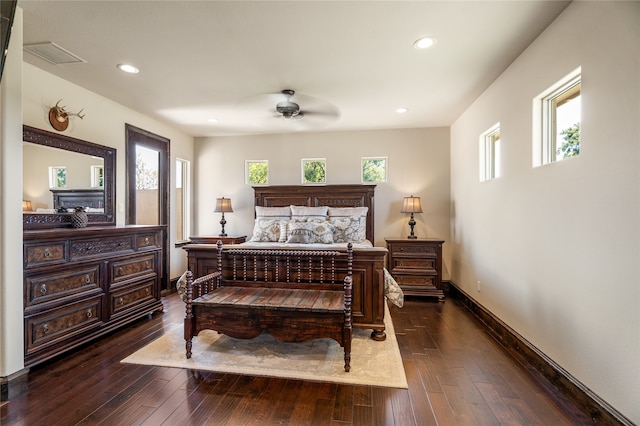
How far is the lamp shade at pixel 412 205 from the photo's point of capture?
4617mm

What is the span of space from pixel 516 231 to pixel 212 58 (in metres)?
3.22

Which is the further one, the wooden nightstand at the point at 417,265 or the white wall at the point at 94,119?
the wooden nightstand at the point at 417,265

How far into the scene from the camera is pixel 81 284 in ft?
8.81

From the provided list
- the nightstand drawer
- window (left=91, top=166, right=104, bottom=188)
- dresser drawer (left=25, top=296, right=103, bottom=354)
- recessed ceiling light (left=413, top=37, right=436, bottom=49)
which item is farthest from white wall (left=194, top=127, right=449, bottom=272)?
dresser drawer (left=25, top=296, right=103, bottom=354)

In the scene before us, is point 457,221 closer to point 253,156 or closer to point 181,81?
→ point 253,156

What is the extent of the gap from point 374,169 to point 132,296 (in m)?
3.95

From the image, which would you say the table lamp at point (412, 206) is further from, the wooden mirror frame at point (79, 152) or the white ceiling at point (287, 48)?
the wooden mirror frame at point (79, 152)

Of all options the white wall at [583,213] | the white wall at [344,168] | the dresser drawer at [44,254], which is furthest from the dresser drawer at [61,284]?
the white wall at [583,213]

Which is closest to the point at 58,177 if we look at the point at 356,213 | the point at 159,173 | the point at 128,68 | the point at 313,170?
the point at 128,68

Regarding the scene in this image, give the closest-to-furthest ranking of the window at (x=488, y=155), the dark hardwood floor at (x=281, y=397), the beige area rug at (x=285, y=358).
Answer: the dark hardwood floor at (x=281, y=397), the beige area rug at (x=285, y=358), the window at (x=488, y=155)

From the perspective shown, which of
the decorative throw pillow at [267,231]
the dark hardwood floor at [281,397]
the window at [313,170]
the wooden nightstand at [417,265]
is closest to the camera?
the dark hardwood floor at [281,397]

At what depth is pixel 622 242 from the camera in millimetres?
1591

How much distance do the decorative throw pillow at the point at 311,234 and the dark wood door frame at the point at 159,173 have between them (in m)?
1.81

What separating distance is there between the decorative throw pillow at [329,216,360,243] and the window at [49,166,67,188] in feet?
10.8
